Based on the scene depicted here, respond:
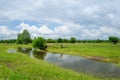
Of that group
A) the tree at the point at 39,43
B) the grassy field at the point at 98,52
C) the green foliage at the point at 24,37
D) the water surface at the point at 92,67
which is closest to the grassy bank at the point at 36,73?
the water surface at the point at 92,67

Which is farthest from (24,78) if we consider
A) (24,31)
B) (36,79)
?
A: (24,31)

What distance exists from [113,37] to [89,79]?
401 ft

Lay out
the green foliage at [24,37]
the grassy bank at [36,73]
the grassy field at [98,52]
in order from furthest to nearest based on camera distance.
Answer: the green foliage at [24,37]
the grassy field at [98,52]
the grassy bank at [36,73]

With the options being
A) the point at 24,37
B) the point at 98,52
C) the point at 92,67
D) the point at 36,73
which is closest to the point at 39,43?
the point at 98,52

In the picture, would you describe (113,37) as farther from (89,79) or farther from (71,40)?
(89,79)

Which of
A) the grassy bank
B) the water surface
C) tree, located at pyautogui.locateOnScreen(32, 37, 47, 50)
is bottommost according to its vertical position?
the water surface

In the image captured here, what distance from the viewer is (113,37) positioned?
468 feet

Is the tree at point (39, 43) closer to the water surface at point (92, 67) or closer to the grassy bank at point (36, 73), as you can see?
the water surface at point (92, 67)

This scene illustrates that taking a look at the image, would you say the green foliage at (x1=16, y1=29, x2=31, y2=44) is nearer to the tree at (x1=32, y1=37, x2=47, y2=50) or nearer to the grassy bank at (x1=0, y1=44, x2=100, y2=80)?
the tree at (x1=32, y1=37, x2=47, y2=50)

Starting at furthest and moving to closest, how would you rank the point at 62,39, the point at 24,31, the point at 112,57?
the point at 62,39
the point at 24,31
the point at 112,57

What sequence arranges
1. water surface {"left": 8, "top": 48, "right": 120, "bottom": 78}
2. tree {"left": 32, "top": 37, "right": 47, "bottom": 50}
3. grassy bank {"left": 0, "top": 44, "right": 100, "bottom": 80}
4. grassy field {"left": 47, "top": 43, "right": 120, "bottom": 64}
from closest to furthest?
grassy bank {"left": 0, "top": 44, "right": 100, "bottom": 80}
water surface {"left": 8, "top": 48, "right": 120, "bottom": 78}
grassy field {"left": 47, "top": 43, "right": 120, "bottom": 64}
tree {"left": 32, "top": 37, "right": 47, "bottom": 50}

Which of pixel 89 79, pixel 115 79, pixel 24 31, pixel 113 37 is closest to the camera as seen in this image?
pixel 89 79

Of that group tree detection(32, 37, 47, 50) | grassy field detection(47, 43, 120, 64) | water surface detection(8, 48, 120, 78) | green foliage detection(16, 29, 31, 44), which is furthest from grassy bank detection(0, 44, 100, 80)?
green foliage detection(16, 29, 31, 44)

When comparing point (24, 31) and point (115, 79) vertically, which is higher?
point (24, 31)
